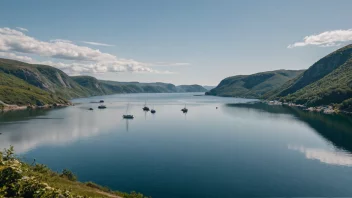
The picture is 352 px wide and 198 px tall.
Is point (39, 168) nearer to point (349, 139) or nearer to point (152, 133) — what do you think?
point (152, 133)

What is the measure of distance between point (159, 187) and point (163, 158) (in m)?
27.2

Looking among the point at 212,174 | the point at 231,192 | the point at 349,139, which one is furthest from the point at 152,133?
the point at 349,139

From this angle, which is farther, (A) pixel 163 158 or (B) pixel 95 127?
(B) pixel 95 127

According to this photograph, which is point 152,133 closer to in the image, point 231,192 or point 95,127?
point 95,127

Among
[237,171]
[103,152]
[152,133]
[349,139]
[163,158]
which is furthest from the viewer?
[152,133]

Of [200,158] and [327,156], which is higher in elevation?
[327,156]

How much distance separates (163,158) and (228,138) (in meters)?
50.9

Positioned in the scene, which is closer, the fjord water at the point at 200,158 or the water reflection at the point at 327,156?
the fjord water at the point at 200,158

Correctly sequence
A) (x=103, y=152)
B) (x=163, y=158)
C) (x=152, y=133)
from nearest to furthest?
1. (x=163, y=158)
2. (x=103, y=152)
3. (x=152, y=133)

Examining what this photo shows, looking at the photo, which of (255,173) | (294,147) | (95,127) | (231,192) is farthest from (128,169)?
(95,127)

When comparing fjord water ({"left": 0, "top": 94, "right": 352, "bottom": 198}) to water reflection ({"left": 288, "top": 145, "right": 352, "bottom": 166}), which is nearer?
fjord water ({"left": 0, "top": 94, "right": 352, "bottom": 198})

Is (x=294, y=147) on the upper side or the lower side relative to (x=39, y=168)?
lower

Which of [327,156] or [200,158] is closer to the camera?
[200,158]

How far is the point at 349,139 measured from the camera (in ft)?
429
